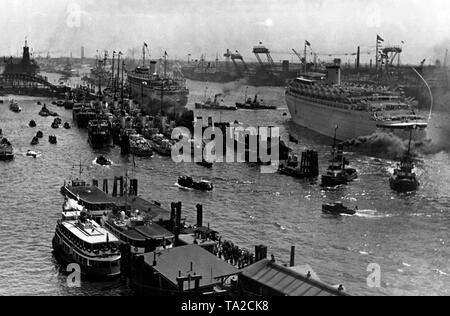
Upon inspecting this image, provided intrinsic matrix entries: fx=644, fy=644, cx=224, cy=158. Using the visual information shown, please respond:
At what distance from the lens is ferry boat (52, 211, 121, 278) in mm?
20109

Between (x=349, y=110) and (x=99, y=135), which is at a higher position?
(x=349, y=110)

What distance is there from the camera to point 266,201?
3017cm

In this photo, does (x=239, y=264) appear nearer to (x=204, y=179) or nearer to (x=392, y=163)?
(x=204, y=179)

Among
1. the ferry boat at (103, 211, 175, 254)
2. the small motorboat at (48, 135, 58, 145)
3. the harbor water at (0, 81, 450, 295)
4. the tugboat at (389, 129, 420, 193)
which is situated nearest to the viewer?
the harbor water at (0, 81, 450, 295)

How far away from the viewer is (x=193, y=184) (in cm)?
3266

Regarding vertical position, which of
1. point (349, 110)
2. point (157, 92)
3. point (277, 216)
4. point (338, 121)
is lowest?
point (277, 216)

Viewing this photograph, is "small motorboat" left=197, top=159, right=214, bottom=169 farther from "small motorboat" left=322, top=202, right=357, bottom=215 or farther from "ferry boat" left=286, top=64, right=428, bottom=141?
"ferry boat" left=286, top=64, right=428, bottom=141

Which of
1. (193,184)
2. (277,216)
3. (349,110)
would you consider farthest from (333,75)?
(277,216)

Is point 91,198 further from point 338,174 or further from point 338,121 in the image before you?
point 338,121

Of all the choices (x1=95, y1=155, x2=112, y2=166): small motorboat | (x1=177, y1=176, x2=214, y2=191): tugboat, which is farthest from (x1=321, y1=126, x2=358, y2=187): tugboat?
(x1=95, y1=155, x2=112, y2=166): small motorboat

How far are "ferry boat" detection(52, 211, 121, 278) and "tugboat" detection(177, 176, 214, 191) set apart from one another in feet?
33.2

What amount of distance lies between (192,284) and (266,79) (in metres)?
123

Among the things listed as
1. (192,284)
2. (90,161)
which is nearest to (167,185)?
(90,161)

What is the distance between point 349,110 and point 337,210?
88.0 ft
